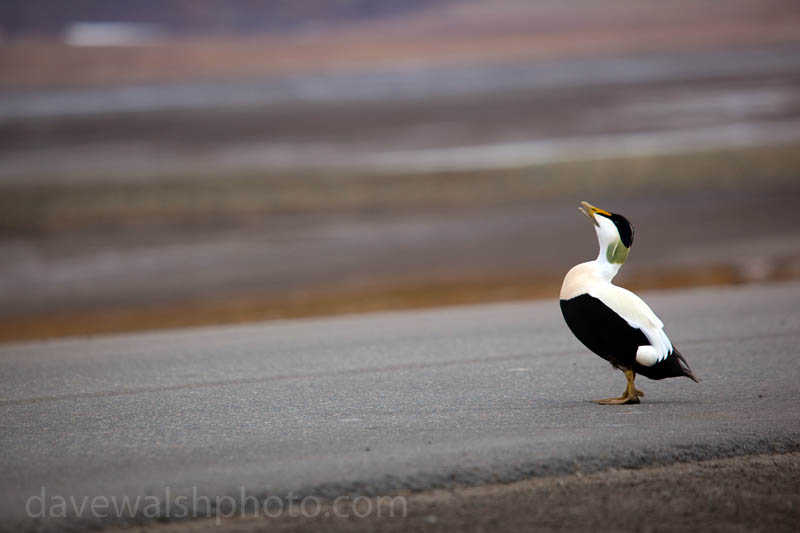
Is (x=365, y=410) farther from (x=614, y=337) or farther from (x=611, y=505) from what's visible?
(x=611, y=505)

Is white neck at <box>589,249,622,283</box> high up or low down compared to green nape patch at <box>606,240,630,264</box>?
down

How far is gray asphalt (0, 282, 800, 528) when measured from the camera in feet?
14.9

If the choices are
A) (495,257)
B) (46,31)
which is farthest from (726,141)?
(46,31)

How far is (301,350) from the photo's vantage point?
25.8 feet

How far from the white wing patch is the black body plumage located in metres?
0.02

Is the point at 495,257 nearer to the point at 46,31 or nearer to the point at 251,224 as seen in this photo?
the point at 251,224

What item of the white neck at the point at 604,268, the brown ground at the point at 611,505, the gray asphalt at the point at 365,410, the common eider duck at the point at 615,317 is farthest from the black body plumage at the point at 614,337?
the brown ground at the point at 611,505

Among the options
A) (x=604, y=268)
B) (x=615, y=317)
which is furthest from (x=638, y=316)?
(x=604, y=268)

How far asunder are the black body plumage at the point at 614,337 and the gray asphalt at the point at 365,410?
34 centimetres

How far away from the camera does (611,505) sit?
13.8 feet

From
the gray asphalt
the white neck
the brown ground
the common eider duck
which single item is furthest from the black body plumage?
the brown ground

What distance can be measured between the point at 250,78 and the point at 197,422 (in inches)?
2257

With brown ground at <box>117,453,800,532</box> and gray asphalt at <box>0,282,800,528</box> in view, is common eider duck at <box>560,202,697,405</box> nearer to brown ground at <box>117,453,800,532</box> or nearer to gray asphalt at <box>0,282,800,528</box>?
gray asphalt at <box>0,282,800,528</box>

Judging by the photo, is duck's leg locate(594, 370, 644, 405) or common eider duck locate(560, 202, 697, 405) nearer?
common eider duck locate(560, 202, 697, 405)
